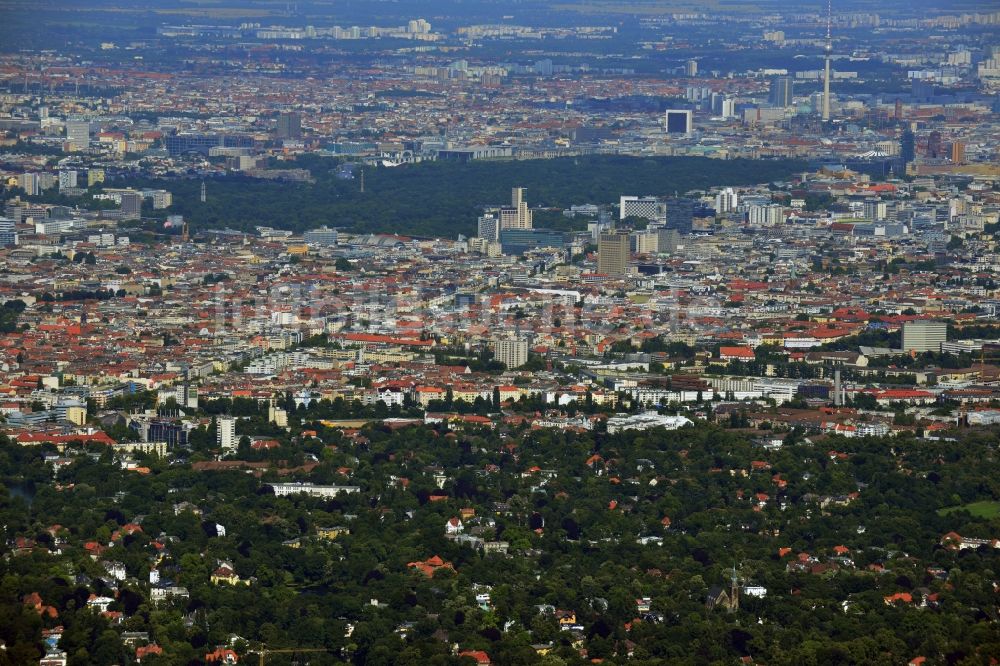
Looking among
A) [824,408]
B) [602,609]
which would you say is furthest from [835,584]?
[824,408]

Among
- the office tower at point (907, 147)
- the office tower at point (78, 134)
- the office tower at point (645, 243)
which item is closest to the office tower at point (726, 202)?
the office tower at point (645, 243)

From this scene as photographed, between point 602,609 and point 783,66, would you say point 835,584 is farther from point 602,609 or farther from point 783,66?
point 783,66

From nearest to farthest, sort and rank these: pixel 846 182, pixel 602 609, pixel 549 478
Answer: pixel 602 609, pixel 549 478, pixel 846 182

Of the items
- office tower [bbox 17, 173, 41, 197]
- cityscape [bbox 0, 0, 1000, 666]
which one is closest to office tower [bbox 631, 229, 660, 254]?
cityscape [bbox 0, 0, 1000, 666]

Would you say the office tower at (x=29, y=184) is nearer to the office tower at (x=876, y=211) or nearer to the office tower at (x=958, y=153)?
the office tower at (x=876, y=211)

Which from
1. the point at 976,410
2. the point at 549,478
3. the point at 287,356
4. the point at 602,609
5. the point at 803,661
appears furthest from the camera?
the point at 287,356

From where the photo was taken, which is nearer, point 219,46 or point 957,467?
point 957,467
